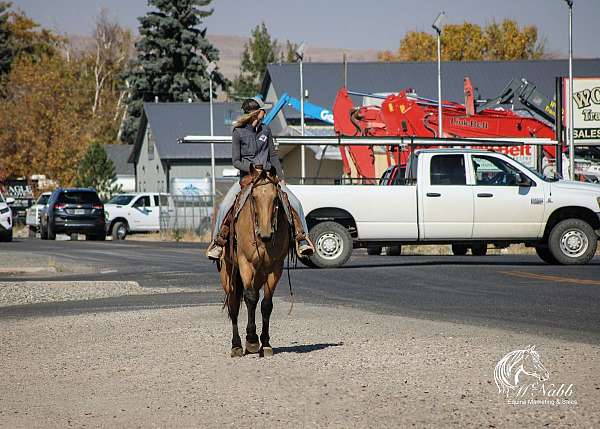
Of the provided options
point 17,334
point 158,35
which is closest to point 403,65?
point 158,35

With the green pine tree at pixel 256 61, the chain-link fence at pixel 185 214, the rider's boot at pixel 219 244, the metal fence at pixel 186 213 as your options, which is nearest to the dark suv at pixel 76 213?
the chain-link fence at pixel 185 214

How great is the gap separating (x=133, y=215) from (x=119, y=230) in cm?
87

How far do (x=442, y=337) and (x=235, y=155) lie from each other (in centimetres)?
271

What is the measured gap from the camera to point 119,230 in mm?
50875

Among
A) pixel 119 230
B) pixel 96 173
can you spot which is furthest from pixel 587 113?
pixel 96 173

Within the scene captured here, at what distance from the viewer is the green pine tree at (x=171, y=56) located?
92.8 m

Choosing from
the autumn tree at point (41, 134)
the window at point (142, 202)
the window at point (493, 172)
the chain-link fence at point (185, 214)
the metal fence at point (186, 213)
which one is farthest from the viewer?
the autumn tree at point (41, 134)

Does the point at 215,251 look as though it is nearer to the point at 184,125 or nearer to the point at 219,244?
the point at 219,244

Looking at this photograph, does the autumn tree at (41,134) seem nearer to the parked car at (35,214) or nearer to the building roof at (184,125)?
the building roof at (184,125)

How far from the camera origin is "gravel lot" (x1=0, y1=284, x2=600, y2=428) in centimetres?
780

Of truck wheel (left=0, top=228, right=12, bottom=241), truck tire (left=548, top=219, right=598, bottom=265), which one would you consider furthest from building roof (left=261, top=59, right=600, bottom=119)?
truck tire (left=548, top=219, right=598, bottom=265)

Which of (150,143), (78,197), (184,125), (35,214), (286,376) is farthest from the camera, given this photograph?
(150,143)

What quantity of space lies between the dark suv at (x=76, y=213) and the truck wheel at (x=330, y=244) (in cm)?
2346

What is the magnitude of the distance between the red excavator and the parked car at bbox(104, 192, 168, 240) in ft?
30.0
